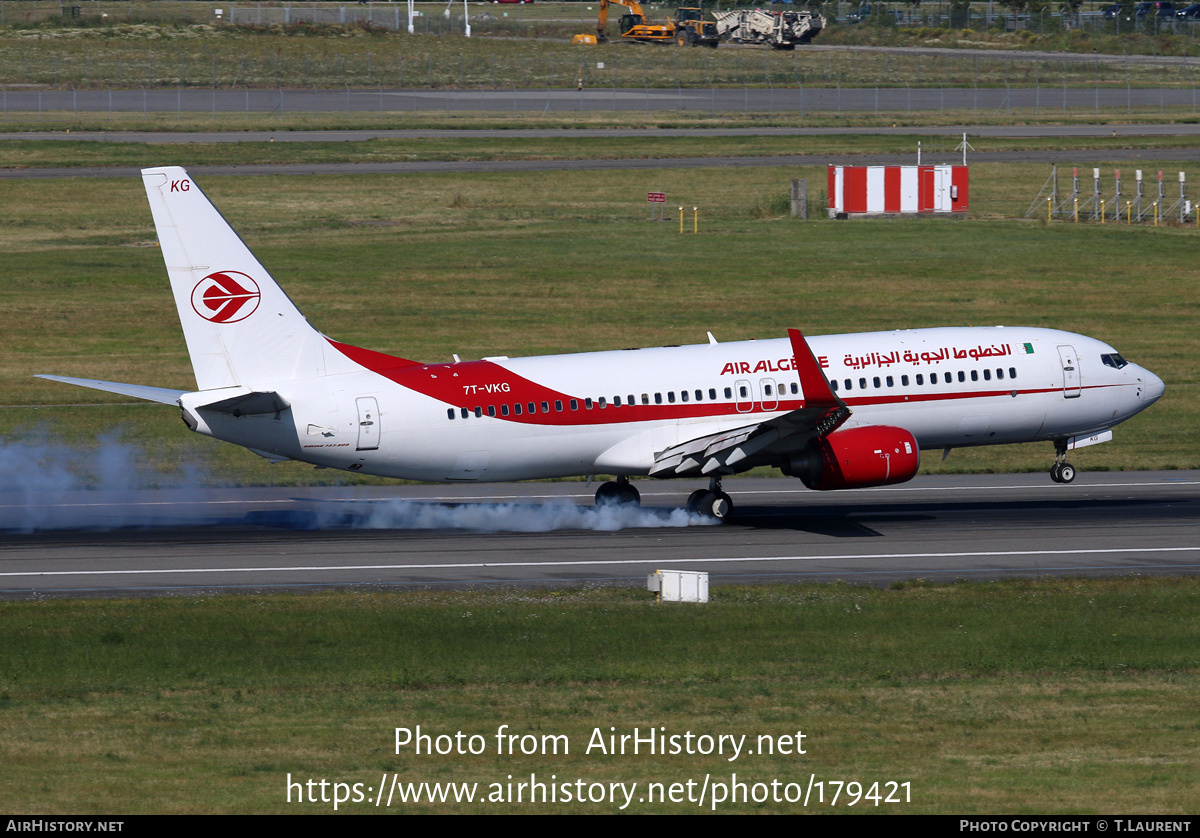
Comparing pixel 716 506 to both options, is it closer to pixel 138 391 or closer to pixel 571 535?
pixel 571 535

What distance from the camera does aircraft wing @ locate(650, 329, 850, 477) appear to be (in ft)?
126

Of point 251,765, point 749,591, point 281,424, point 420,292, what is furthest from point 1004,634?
point 420,292

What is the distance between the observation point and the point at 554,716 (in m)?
24.7

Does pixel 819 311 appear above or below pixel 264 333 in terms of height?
below

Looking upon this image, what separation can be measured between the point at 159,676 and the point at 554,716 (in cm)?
730

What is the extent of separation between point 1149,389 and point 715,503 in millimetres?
13874

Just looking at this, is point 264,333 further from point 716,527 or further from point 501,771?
point 501,771

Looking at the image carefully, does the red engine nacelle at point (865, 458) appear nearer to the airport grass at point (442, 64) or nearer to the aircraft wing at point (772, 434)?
the aircraft wing at point (772, 434)

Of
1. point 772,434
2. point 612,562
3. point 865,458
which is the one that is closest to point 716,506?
point 772,434

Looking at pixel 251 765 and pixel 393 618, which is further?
pixel 393 618

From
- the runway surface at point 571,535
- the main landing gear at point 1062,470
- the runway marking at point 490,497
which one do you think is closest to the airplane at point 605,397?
the main landing gear at point 1062,470

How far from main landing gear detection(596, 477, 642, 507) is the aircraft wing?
86.8 inches

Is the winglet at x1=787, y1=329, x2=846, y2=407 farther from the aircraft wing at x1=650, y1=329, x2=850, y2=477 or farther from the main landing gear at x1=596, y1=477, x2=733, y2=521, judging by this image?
the main landing gear at x1=596, y1=477, x2=733, y2=521

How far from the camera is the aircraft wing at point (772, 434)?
38.5 m
